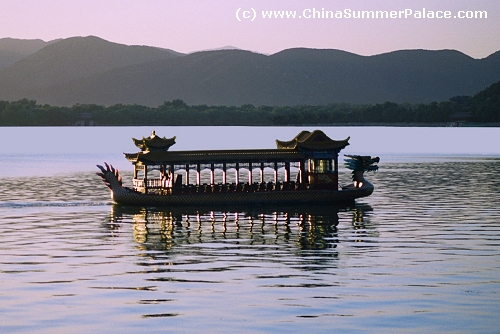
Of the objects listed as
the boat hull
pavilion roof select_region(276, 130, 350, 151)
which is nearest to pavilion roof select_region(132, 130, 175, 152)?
the boat hull

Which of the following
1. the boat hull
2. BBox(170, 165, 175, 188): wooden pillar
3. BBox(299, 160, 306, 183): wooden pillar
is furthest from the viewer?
BBox(299, 160, 306, 183): wooden pillar

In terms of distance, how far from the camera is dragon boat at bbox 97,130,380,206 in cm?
5719

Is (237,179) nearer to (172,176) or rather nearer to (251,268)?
(172,176)

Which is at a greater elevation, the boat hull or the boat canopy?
the boat canopy

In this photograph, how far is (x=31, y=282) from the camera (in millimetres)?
30812

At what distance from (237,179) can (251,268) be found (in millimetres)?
26202

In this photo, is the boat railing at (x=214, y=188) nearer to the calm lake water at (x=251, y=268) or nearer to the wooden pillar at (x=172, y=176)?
the wooden pillar at (x=172, y=176)

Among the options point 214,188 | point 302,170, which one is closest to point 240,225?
point 214,188

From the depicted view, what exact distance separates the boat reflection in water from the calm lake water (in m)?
0.10

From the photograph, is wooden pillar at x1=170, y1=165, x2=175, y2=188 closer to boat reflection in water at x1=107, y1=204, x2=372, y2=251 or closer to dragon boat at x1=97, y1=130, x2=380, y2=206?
dragon boat at x1=97, y1=130, x2=380, y2=206

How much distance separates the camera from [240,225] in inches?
1898

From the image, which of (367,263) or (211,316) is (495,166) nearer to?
(367,263)

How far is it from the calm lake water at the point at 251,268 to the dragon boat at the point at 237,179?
3.87 ft

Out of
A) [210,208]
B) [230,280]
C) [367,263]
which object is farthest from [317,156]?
[230,280]
